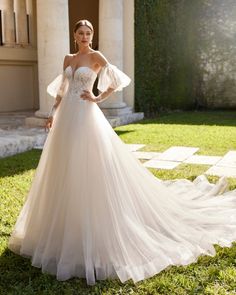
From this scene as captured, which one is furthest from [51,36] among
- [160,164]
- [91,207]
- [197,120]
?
[91,207]

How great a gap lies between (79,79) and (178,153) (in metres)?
3.96

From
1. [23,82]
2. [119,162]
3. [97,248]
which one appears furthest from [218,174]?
[23,82]

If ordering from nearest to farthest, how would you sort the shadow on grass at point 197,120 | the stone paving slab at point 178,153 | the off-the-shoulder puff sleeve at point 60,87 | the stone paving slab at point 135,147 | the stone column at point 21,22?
the off-the-shoulder puff sleeve at point 60,87 < the stone paving slab at point 178,153 < the stone paving slab at point 135,147 < the shadow on grass at point 197,120 < the stone column at point 21,22

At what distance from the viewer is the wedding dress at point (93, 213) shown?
9.26 ft

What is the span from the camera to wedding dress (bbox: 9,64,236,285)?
2.82 m

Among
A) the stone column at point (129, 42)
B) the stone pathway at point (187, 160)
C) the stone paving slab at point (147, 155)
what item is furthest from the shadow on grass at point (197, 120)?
the stone paving slab at point (147, 155)

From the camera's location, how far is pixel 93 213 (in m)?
2.89

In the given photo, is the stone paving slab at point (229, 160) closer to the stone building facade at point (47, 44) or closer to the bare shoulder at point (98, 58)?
the bare shoulder at point (98, 58)

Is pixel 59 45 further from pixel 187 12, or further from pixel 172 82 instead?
pixel 187 12

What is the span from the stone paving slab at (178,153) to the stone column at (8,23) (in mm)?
6625

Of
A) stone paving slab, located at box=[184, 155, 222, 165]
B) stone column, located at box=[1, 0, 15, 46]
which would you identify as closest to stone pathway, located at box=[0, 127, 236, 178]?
stone paving slab, located at box=[184, 155, 222, 165]

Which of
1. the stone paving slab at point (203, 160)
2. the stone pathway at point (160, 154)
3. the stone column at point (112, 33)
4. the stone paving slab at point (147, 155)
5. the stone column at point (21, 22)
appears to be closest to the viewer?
the stone pathway at point (160, 154)

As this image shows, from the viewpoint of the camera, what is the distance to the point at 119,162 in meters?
3.15

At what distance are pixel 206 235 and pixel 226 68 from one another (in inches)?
450
